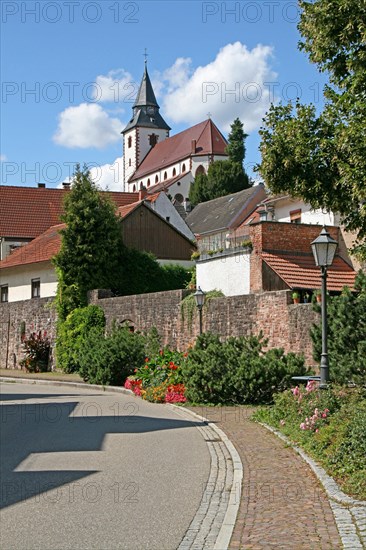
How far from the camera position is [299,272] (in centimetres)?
2717

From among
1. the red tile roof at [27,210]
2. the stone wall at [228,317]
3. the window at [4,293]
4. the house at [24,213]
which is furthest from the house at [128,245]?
the red tile roof at [27,210]

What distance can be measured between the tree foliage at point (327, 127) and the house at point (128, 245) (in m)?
25.6

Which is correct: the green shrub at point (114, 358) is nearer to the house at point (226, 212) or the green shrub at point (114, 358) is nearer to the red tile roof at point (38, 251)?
the red tile roof at point (38, 251)

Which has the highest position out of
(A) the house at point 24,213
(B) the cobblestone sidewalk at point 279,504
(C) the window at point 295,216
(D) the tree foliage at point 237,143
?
(D) the tree foliage at point 237,143

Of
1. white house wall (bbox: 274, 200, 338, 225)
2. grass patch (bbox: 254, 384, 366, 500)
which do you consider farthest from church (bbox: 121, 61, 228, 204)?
grass patch (bbox: 254, 384, 366, 500)

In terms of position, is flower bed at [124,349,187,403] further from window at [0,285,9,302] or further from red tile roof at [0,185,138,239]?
red tile roof at [0,185,138,239]

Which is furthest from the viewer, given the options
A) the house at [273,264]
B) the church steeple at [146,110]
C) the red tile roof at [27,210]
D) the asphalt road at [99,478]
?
the church steeple at [146,110]

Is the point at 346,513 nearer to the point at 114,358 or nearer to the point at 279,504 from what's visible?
the point at 279,504

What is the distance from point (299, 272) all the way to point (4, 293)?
23506 mm

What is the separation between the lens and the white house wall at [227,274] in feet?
92.3

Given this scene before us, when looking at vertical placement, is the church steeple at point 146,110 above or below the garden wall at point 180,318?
above

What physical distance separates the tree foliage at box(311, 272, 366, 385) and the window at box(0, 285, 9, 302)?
31081mm

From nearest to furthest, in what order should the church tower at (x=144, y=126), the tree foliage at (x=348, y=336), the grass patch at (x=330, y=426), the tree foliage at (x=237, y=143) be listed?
1. the grass patch at (x=330, y=426)
2. the tree foliage at (x=348, y=336)
3. the tree foliage at (x=237, y=143)
4. the church tower at (x=144, y=126)

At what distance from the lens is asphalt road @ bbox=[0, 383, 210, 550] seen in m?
7.01
